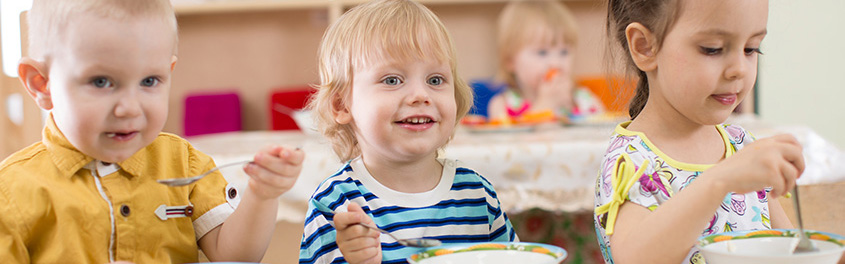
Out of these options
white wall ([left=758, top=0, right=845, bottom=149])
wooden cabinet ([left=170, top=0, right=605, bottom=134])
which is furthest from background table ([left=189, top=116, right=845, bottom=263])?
white wall ([left=758, top=0, right=845, bottom=149])

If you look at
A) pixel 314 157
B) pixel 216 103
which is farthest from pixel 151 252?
pixel 216 103

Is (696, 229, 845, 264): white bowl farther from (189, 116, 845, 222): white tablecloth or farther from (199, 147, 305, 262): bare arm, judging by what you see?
(189, 116, 845, 222): white tablecloth

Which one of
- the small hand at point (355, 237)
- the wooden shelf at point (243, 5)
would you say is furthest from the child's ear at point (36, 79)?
the wooden shelf at point (243, 5)

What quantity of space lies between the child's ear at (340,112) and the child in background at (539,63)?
1.87 meters

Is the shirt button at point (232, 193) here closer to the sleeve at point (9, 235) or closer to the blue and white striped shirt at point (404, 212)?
the blue and white striped shirt at point (404, 212)

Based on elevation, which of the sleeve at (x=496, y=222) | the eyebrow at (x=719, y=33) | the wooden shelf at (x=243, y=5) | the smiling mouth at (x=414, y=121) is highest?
the wooden shelf at (x=243, y=5)

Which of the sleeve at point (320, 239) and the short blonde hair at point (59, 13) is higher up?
the short blonde hair at point (59, 13)

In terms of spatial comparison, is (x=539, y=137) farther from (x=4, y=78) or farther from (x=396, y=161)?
(x=4, y=78)

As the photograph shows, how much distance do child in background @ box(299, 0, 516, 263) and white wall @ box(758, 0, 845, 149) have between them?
10.5ft

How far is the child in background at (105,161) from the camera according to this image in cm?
80

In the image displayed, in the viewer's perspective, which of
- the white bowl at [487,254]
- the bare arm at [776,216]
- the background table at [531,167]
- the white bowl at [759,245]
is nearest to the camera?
the white bowl at [759,245]

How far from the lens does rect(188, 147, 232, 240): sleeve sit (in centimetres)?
96

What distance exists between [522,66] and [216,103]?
1444mm

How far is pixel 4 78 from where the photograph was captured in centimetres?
362
